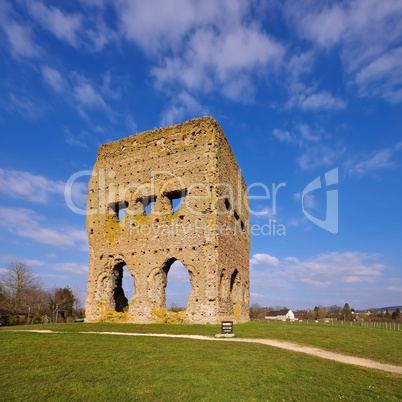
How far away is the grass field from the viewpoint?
4812 mm

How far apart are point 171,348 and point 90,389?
3.80 m

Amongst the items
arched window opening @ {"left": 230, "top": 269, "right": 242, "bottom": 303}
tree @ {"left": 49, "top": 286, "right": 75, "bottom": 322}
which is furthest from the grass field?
tree @ {"left": 49, "top": 286, "right": 75, "bottom": 322}

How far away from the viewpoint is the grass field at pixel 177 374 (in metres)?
4.81

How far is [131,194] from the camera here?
732 inches

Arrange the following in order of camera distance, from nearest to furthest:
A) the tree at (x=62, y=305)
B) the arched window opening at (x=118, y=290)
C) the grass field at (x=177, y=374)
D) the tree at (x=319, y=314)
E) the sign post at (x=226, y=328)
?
the grass field at (x=177, y=374), the sign post at (x=226, y=328), the arched window opening at (x=118, y=290), the tree at (x=62, y=305), the tree at (x=319, y=314)

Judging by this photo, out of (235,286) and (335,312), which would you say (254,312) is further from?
(235,286)

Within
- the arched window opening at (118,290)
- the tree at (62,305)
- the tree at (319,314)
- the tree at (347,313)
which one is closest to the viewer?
the arched window opening at (118,290)

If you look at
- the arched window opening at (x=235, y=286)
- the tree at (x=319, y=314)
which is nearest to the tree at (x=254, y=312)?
the tree at (x=319, y=314)

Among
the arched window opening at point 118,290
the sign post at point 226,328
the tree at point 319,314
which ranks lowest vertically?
the tree at point 319,314

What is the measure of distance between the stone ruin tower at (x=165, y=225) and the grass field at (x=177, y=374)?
694 cm

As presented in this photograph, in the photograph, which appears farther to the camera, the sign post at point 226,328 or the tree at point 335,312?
the tree at point 335,312

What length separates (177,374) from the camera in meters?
5.76

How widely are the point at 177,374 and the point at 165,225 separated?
11584 millimetres

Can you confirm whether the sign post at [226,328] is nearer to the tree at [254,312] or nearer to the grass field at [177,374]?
the grass field at [177,374]
